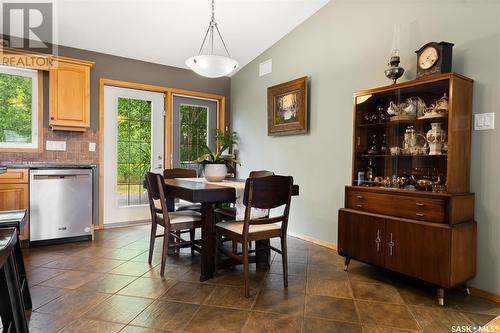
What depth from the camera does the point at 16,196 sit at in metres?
3.26

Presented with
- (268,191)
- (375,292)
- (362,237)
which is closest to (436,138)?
(362,237)

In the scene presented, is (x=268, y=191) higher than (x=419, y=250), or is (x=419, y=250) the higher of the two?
(x=268, y=191)

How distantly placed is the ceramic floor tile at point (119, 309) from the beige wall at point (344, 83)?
2237 mm

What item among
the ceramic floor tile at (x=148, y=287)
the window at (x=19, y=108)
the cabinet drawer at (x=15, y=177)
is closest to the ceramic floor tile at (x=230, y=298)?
the ceramic floor tile at (x=148, y=287)

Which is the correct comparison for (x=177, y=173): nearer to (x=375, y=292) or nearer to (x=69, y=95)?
(x=69, y=95)

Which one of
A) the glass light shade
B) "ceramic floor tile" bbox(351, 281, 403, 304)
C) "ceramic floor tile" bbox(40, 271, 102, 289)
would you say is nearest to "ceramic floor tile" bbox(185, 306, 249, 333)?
"ceramic floor tile" bbox(351, 281, 403, 304)

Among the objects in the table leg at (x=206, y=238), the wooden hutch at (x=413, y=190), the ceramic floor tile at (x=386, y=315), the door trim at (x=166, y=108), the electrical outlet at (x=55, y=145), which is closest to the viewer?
the ceramic floor tile at (x=386, y=315)

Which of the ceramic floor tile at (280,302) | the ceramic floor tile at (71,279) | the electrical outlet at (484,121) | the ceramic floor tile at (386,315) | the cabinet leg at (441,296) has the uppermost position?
the electrical outlet at (484,121)

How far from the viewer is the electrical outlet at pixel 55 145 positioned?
155 inches

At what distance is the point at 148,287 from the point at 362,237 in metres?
1.81

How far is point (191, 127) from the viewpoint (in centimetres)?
512

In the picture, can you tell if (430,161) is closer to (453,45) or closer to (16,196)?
(453,45)

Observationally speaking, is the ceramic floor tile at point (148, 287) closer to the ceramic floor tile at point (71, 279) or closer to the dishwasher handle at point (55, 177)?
the ceramic floor tile at point (71, 279)

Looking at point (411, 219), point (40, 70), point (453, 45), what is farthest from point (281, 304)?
point (40, 70)
